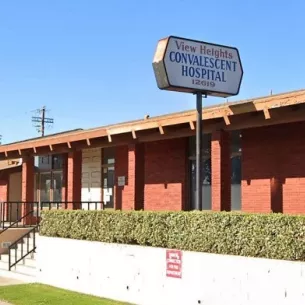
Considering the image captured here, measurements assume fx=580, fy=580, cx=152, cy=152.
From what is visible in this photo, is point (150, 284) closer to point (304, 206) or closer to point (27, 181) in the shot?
point (304, 206)

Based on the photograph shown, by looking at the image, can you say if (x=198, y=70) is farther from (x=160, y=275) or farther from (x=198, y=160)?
(x=160, y=275)

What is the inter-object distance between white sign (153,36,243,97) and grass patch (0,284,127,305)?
4.67 metres

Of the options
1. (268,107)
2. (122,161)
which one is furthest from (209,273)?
(122,161)

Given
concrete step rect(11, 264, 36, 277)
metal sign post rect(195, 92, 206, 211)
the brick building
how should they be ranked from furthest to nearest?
1. concrete step rect(11, 264, 36, 277)
2. the brick building
3. metal sign post rect(195, 92, 206, 211)

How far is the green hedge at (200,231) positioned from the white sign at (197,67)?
9.09 feet

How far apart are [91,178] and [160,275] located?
36.4 feet

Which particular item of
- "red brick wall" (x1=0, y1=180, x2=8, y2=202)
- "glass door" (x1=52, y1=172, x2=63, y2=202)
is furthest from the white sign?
"red brick wall" (x1=0, y1=180, x2=8, y2=202)

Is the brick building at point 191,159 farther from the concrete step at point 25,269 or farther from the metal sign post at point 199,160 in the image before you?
the concrete step at point 25,269

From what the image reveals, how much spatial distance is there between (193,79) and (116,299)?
192 inches

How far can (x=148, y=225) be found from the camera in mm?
11492

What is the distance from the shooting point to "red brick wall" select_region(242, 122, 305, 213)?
44.9ft

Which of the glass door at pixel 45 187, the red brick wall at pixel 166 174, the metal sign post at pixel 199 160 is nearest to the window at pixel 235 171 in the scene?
the red brick wall at pixel 166 174

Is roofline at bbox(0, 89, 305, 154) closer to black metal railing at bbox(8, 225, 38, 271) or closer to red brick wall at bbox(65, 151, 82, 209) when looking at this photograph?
red brick wall at bbox(65, 151, 82, 209)

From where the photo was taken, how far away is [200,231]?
10266mm
